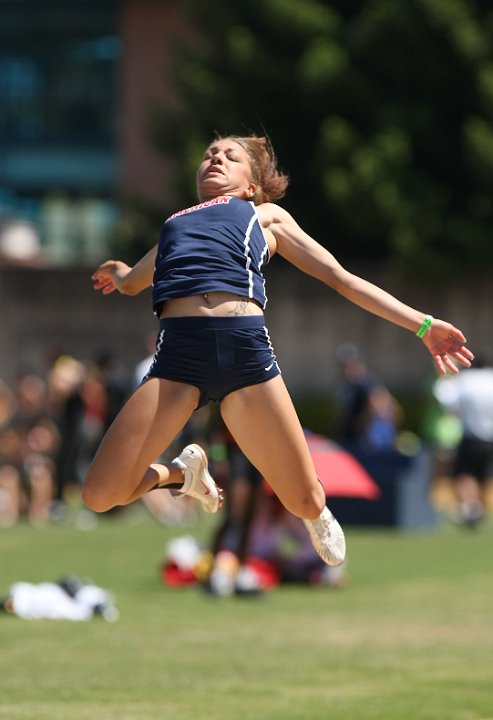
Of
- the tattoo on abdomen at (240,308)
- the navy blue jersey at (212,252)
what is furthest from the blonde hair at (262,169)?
the tattoo on abdomen at (240,308)

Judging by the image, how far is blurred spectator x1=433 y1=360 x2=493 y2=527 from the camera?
21.2m

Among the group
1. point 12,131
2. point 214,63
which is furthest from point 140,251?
point 12,131

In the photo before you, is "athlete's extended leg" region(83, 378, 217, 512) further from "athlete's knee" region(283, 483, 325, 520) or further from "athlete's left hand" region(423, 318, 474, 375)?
"athlete's left hand" region(423, 318, 474, 375)

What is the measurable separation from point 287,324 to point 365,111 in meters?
4.74

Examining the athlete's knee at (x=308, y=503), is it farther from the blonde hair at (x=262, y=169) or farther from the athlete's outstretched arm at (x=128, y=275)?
the blonde hair at (x=262, y=169)

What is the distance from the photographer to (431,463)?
20.9 meters

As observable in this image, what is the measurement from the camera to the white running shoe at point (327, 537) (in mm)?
7855

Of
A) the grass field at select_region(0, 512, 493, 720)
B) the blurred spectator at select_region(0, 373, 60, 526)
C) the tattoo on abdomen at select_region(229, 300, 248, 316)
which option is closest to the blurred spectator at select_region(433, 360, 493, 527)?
the grass field at select_region(0, 512, 493, 720)

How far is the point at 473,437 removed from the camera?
21.4 metres

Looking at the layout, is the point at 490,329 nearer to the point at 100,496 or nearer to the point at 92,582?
the point at 92,582

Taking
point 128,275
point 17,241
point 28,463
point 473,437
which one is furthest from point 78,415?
point 17,241

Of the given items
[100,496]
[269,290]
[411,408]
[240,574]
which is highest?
[100,496]

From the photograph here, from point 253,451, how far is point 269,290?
23245 mm

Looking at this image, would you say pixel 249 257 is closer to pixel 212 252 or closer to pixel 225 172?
pixel 212 252
